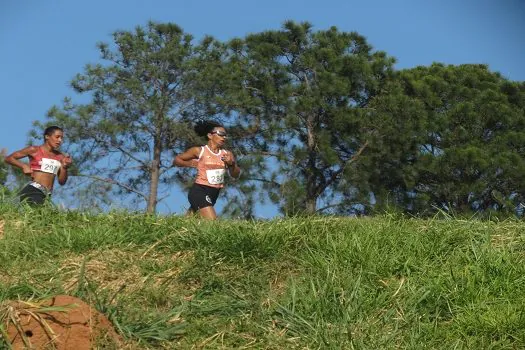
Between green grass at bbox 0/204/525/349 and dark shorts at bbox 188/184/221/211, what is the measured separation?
2617 mm

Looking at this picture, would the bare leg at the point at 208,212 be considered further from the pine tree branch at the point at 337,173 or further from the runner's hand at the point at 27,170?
the pine tree branch at the point at 337,173

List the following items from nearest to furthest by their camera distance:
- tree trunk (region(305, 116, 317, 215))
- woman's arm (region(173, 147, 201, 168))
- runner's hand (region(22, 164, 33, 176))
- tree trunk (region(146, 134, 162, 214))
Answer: runner's hand (region(22, 164, 33, 176)) < woman's arm (region(173, 147, 201, 168)) < tree trunk (region(146, 134, 162, 214)) < tree trunk (region(305, 116, 317, 215))

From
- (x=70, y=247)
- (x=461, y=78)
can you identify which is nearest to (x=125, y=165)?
(x=461, y=78)

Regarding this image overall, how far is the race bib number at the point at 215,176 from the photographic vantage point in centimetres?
877

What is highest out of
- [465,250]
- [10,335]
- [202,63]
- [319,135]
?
[202,63]

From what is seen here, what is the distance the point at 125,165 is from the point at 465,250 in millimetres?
23159

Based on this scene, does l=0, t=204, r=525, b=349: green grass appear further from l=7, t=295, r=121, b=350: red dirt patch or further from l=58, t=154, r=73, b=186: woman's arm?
l=58, t=154, r=73, b=186: woman's arm

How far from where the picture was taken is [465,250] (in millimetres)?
5160

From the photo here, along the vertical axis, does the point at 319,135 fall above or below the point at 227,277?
above

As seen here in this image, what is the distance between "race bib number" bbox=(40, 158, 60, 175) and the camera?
880 centimetres

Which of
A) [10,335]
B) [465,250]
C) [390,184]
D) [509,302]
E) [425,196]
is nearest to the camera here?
[10,335]

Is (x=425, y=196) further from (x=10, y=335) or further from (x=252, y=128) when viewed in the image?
(x=10, y=335)

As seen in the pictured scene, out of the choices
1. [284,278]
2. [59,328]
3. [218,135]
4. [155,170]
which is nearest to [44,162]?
[218,135]

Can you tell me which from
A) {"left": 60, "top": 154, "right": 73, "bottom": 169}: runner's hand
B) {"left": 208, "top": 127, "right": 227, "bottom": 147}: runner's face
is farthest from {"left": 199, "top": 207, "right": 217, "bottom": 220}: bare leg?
{"left": 60, "top": 154, "right": 73, "bottom": 169}: runner's hand
